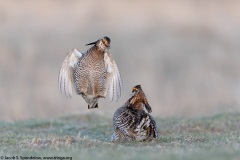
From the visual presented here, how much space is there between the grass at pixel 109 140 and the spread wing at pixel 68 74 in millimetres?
855

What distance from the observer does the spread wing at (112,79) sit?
38.0 ft

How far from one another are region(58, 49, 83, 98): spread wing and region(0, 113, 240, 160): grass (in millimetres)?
855

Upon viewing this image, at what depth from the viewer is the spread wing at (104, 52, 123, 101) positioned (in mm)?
11594

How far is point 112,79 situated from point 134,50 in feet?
33.3

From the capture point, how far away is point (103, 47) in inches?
453

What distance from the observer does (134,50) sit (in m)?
21.8

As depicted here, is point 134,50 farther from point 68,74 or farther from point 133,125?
point 133,125

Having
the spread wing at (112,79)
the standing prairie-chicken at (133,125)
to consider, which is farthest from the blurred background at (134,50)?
the standing prairie-chicken at (133,125)

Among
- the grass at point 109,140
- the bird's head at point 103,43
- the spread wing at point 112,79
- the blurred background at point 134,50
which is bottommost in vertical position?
the grass at point 109,140

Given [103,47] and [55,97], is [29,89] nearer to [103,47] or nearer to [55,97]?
[55,97]

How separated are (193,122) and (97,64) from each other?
2.56 metres

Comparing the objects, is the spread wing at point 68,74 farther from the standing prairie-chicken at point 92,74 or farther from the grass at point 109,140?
the grass at point 109,140

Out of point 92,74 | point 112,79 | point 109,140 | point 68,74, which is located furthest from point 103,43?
point 109,140

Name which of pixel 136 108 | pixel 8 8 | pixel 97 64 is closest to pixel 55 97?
pixel 8 8
